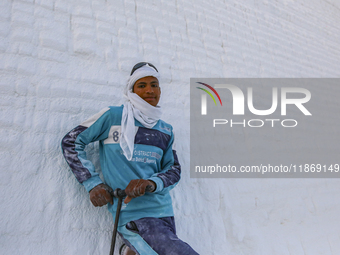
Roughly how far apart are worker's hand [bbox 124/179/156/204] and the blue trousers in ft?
0.56

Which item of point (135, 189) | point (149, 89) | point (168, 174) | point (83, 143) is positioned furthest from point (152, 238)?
point (149, 89)

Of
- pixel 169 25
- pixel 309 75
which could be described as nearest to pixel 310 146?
pixel 309 75

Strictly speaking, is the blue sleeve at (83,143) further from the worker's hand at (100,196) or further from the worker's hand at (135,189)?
the worker's hand at (135,189)

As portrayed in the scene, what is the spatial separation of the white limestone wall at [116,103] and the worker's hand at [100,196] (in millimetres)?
236

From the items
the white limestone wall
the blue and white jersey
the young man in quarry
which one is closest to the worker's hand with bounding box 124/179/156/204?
the young man in quarry

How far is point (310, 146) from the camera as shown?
3570 mm

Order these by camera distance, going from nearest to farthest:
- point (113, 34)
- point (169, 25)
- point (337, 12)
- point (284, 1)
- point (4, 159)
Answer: point (4, 159)
point (113, 34)
point (169, 25)
point (284, 1)
point (337, 12)

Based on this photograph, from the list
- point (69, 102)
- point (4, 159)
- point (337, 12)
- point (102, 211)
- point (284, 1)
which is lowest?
point (102, 211)

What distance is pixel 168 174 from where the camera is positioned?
182cm

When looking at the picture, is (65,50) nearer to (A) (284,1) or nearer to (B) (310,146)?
(B) (310,146)

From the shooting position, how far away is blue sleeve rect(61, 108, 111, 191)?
1.64m

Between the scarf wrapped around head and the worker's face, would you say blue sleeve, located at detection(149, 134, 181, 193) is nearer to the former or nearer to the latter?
the scarf wrapped around head

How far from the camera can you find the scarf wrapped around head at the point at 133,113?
170cm

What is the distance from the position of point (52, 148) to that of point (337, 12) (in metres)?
5.86
